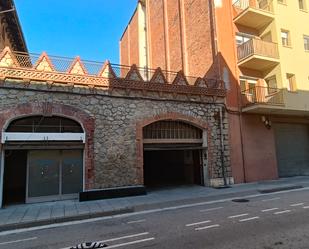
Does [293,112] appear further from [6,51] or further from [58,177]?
[6,51]

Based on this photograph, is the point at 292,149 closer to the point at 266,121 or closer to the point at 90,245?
the point at 266,121

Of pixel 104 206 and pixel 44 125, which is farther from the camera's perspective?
pixel 44 125

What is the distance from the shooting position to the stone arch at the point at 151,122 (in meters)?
11.9

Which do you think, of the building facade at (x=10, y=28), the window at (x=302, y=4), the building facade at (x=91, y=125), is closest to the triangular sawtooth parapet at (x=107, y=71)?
the building facade at (x=91, y=125)

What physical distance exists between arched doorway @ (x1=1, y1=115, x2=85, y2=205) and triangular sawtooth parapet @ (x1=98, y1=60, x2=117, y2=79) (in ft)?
8.27

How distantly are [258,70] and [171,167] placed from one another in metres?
8.64

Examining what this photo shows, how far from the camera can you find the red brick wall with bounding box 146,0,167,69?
23.1 m

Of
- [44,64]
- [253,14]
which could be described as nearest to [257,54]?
[253,14]

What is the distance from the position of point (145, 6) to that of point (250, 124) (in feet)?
60.3

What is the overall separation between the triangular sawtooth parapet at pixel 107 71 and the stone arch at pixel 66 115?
1996 millimetres

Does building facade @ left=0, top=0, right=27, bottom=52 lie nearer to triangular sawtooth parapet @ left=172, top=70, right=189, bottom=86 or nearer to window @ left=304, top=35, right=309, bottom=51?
triangular sawtooth parapet @ left=172, top=70, right=189, bottom=86

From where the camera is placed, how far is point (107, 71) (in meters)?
11.9

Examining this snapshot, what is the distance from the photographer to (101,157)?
11.3 m

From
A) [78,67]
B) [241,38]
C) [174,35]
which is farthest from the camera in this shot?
[174,35]
